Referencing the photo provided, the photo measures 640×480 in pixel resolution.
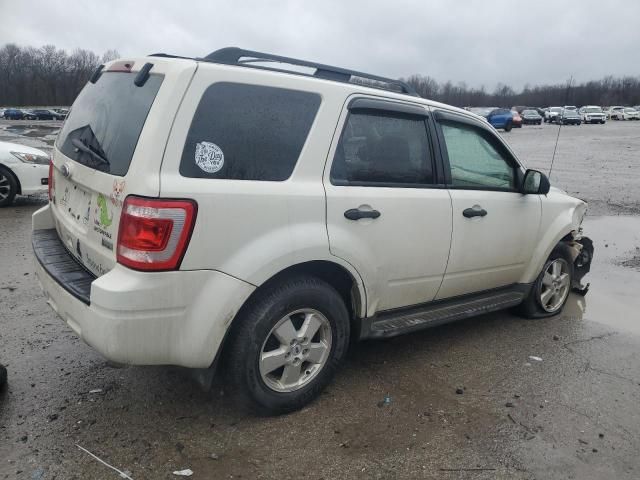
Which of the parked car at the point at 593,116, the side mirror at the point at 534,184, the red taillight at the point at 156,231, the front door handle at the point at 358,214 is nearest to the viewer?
the red taillight at the point at 156,231

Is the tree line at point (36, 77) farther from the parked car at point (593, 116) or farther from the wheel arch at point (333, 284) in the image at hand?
the wheel arch at point (333, 284)

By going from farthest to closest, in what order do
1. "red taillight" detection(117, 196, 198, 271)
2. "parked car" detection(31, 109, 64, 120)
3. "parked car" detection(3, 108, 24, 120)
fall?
"parked car" detection(31, 109, 64, 120)
"parked car" detection(3, 108, 24, 120)
"red taillight" detection(117, 196, 198, 271)

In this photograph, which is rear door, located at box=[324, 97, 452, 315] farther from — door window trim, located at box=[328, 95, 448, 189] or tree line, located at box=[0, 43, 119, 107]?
tree line, located at box=[0, 43, 119, 107]

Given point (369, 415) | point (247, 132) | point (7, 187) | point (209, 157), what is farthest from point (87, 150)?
point (7, 187)

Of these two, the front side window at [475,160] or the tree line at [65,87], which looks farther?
the tree line at [65,87]

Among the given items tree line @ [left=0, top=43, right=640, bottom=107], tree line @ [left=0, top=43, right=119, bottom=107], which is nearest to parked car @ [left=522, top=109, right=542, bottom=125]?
tree line @ [left=0, top=43, right=640, bottom=107]

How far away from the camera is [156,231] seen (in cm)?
249

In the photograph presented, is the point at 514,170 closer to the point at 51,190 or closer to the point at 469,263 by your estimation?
the point at 469,263

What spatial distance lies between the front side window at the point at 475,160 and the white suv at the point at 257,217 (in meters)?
0.02

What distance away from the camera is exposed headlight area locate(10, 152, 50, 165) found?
8.45 m

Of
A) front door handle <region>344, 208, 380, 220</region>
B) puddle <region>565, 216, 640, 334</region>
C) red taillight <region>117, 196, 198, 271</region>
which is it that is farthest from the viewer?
puddle <region>565, 216, 640, 334</region>

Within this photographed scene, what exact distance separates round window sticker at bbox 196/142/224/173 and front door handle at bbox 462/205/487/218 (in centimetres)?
188

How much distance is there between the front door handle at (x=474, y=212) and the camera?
12.3ft

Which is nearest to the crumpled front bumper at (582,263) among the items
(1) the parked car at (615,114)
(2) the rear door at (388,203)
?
(2) the rear door at (388,203)
